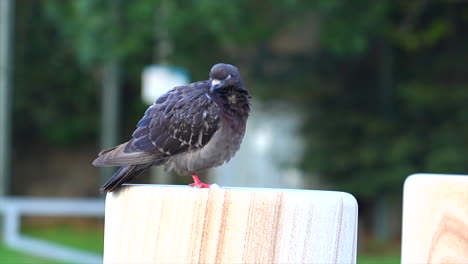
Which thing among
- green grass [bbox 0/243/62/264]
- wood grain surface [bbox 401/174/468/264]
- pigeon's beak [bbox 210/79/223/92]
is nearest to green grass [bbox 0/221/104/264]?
green grass [bbox 0/243/62/264]

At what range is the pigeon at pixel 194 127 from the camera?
2275 mm

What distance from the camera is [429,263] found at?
1061 mm

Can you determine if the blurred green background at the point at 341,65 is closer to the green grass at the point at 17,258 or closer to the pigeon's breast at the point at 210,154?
the green grass at the point at 17,258

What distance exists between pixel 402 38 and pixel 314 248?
33.9 feet

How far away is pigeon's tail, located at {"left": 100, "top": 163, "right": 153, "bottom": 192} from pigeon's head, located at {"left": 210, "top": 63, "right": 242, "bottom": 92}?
290mm

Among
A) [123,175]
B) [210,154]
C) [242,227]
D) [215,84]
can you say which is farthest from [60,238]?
[242,227]

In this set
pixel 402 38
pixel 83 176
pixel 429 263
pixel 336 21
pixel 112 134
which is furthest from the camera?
pixel 83 176

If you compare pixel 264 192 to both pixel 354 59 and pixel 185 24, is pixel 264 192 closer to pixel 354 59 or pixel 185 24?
pixel 185 24

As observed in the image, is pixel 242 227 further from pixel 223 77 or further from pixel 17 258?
pixel 17 258

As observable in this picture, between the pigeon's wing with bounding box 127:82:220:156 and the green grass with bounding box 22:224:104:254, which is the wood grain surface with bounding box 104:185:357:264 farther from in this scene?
the green grass with bounding box 22:224:104:254

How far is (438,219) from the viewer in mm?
1055

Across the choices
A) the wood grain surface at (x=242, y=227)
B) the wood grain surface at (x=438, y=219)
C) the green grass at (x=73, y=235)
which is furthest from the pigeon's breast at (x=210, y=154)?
the green grass at (x=73, y=235)

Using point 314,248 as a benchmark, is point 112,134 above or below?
→ above

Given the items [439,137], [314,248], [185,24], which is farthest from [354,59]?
[314,248]
